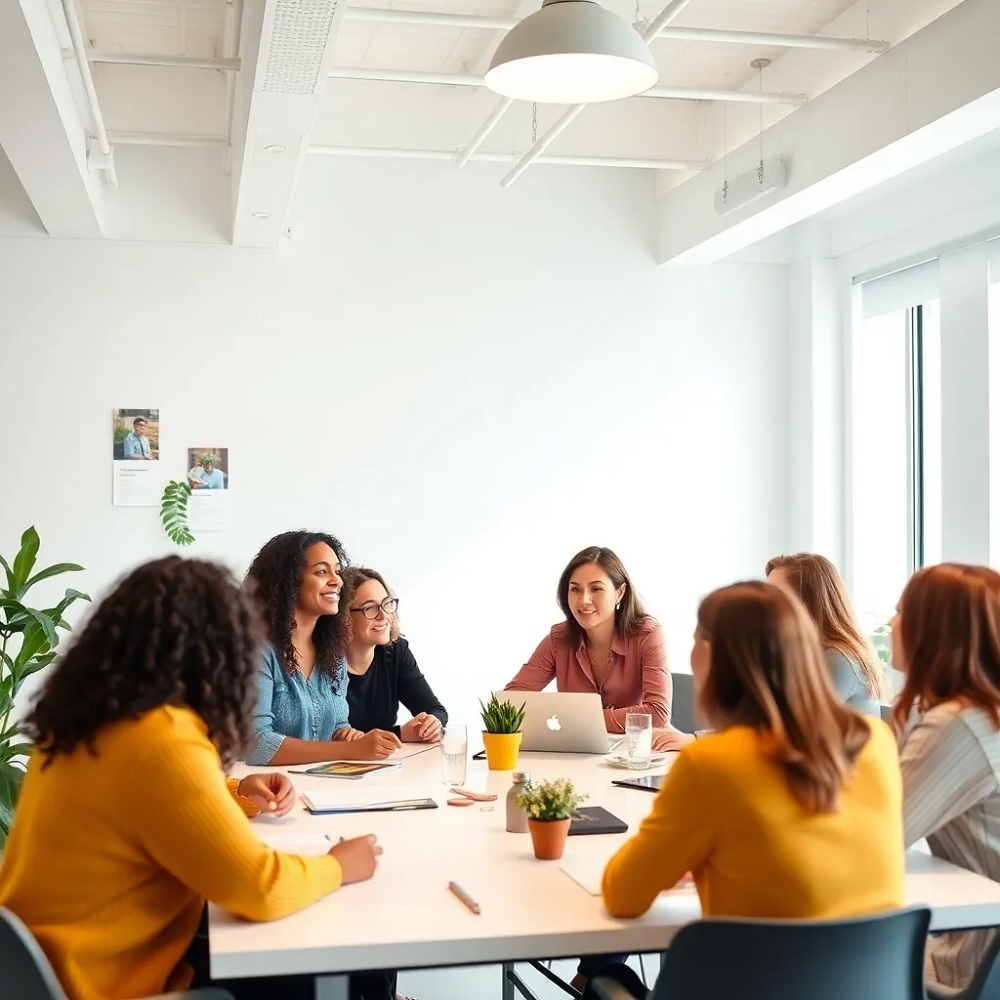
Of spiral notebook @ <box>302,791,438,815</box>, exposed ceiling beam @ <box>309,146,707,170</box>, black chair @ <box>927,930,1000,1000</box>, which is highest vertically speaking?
exposed ceiling beam @ <box>309,146,707,170</box>

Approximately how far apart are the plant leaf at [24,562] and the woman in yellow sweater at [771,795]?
2578 millimetres

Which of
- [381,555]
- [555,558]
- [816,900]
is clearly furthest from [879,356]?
[816,900]

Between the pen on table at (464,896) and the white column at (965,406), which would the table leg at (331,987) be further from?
the white column at (965,406)

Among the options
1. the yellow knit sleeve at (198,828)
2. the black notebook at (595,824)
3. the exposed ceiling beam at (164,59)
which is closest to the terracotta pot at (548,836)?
the black notebook at (595,824)

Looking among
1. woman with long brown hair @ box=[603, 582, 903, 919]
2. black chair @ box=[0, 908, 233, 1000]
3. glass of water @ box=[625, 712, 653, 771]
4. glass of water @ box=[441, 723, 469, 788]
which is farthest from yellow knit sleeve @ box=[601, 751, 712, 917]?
glass of water @ box=[625, 712, 653, 771]

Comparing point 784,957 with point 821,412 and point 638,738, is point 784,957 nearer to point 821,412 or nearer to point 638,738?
point 638,738

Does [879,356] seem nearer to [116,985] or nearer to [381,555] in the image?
[381,555]

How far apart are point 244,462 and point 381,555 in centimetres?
82

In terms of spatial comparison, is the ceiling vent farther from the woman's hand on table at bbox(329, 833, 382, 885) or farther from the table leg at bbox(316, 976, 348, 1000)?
the table leg at bbox(316, 976, 348, 1000)

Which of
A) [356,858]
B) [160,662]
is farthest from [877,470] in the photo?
[160,662]

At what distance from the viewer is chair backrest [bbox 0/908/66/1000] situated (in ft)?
5.49

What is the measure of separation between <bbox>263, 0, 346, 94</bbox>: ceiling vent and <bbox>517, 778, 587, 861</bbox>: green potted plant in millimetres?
2301

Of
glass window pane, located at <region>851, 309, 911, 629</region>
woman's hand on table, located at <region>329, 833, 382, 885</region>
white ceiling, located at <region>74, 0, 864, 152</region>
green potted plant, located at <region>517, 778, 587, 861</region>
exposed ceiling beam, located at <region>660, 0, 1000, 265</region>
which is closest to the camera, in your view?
woman's hand on table, located at <region>329, 833, 382, 885</region>

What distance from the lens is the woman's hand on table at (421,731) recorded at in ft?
11.7
